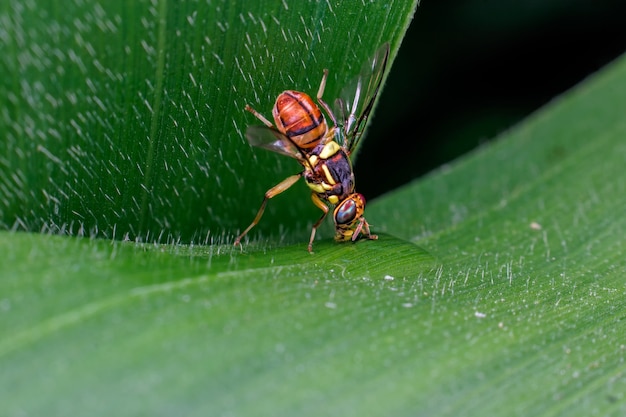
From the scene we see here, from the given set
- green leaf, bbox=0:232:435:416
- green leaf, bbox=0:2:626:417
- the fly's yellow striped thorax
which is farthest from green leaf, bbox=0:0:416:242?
green leaf, bbox=0:232:435:416

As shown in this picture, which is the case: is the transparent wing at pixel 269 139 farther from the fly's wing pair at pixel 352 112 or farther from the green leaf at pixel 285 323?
the green leaf at pixel 285 323

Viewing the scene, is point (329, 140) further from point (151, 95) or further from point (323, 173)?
point (151, 95)

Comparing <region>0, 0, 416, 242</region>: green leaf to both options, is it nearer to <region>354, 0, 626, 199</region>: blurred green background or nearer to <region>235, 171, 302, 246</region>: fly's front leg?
<region>235, 171, 302, 246</region>: fly's front leg

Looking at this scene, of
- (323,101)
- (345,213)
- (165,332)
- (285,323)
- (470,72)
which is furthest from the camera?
(470,72)

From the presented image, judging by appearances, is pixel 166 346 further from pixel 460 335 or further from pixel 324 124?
pixel 324 124

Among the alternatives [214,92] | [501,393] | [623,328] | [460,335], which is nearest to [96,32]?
[214,92]

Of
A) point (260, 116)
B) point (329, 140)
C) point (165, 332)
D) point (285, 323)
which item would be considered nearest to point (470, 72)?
point (329, 140)
